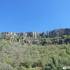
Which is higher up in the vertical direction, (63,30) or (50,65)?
(63,30)

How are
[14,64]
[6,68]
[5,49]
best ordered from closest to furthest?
[6,68]
[14,64]
[5,49]

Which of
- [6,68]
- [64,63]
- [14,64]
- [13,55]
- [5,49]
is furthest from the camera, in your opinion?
[5,49]

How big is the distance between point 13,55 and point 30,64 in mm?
3540

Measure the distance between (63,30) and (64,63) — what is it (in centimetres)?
6209

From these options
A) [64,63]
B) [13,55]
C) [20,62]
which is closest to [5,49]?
[13,55]

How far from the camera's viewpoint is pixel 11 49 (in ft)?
95.5

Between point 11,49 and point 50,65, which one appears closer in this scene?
point 50,65

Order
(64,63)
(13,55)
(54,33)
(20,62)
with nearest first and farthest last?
(64,63) < (20,62) < (13,55) < (54,33)

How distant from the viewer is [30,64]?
22.6 metres

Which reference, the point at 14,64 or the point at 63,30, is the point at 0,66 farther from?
the point at 63,30

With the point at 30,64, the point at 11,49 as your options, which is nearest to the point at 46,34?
the point at 11,49

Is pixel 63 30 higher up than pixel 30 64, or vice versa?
pixel 63 30

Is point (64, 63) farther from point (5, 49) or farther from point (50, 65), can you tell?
point (5, 49)

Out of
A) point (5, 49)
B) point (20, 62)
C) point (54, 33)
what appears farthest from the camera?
point (54, 33)
